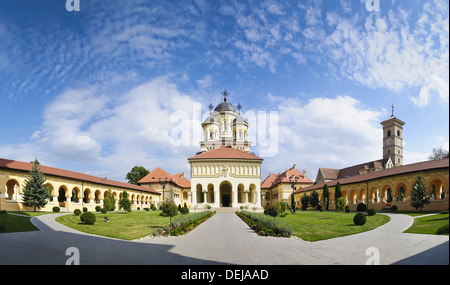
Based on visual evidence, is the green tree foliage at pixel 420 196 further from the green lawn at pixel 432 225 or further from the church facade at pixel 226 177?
the church facade at pixel 226 177

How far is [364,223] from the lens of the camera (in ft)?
55.0

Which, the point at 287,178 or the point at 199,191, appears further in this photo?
the point at 287,178

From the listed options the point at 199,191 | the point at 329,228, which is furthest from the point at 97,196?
the point at 329,228

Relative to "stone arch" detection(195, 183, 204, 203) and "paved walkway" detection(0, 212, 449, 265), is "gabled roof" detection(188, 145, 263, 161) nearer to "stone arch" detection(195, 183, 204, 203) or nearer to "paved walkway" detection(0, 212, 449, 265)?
"stone arch" detection(195, 183, 204, 203)

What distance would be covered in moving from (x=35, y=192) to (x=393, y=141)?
74.0m

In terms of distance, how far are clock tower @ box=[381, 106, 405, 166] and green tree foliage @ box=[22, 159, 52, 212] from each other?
236ft

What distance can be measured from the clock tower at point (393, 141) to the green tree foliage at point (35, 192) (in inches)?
2832

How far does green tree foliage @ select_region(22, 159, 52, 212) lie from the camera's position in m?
26.7

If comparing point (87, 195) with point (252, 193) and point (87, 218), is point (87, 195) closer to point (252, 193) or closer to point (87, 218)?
point (87, 218)

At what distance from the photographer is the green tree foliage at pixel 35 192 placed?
2672 cm

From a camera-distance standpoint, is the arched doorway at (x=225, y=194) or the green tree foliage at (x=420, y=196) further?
the arched doorway at (x=225, y=194)

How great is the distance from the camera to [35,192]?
27.0 m

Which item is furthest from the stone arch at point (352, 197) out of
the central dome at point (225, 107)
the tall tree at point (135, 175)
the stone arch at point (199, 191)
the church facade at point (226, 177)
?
Answer: the tall tree at point (135, 175)

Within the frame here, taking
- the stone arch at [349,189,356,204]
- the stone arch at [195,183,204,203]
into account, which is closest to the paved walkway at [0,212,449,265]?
the stone arch at [349,189,356,204]
